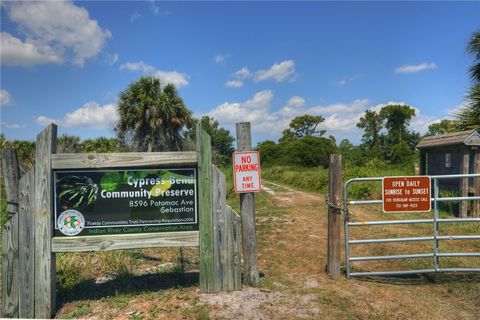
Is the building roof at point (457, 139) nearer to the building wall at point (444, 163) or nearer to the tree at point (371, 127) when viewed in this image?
the building wall at point (444, 163)

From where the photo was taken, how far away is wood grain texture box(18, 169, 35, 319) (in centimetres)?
418

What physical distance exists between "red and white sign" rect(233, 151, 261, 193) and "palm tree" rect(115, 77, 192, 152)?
21462mm

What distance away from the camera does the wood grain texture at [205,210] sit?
460 cm

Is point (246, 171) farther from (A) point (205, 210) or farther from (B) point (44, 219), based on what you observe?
(B) point (44, 219)

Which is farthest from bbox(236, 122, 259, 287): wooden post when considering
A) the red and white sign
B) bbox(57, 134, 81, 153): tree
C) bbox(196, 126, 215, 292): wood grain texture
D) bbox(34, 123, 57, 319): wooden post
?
bbox(57, 134, 81, 153): tree

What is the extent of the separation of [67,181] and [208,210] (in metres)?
1.75

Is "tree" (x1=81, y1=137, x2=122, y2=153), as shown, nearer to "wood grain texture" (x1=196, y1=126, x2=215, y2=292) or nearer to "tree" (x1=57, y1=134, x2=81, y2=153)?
"tree" (x1=57, y1=134, x2=81, y2=153)

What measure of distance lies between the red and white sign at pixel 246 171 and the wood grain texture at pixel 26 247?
2.42 m

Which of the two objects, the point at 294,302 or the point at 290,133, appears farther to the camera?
the point at 290,133

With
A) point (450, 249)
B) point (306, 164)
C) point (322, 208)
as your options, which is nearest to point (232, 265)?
point (450, 249)

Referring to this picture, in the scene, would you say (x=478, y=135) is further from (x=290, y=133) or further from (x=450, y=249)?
(x=290, y=133)

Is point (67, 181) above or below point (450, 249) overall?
above

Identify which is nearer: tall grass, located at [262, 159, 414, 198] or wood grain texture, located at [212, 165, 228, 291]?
wood grain texture, located at [212, 165, 228, 291]

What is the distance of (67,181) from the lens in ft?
14.5
